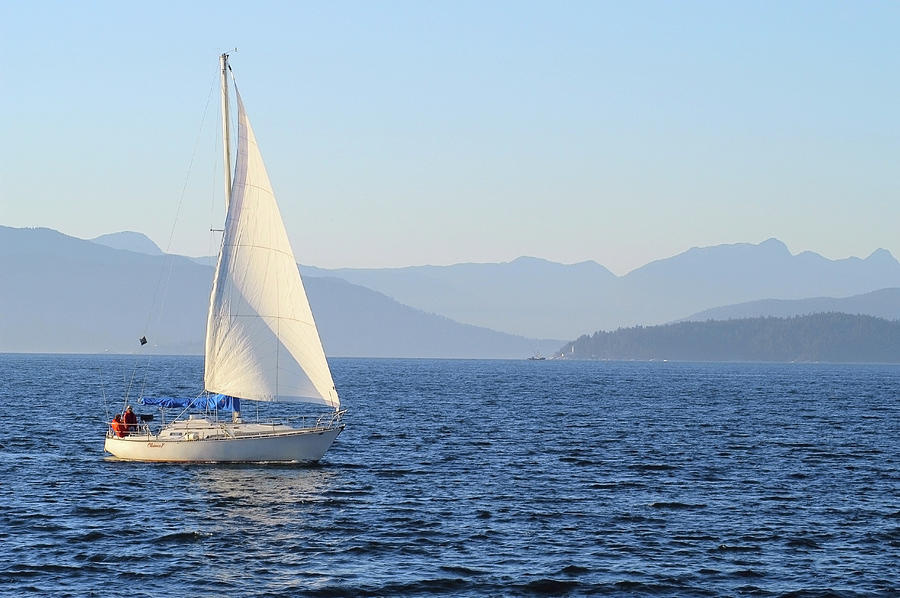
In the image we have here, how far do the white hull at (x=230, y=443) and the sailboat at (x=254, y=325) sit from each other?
2.1 inches

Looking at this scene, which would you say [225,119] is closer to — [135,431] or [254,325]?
[254,325]

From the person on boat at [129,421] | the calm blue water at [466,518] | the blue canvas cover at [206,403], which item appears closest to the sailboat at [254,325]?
the blue canvas cover at [206,403]

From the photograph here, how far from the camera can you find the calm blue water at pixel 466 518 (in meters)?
32.1

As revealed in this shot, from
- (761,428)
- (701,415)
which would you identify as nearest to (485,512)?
(761,428)

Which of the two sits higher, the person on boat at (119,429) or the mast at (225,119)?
the mast at (225,119)

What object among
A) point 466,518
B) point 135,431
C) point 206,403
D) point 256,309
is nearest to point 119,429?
point 135,431

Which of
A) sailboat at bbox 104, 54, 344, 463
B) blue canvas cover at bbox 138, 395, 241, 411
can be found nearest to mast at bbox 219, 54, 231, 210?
sailboat at bbox 104, 54, 344, 463

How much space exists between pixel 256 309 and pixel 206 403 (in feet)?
17.4

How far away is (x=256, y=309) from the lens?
164 feet

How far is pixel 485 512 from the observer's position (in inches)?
1650

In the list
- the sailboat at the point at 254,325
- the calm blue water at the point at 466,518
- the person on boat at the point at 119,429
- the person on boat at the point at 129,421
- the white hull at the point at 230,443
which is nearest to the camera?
the calm blue water at the point at 466,518

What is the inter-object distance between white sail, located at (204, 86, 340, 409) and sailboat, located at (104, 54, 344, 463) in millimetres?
40

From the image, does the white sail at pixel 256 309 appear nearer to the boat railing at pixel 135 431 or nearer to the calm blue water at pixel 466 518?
the calm blue water at pixel 466 518

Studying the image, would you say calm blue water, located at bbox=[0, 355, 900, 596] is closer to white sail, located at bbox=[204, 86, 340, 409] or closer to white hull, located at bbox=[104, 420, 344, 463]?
white hull, located at bbox=[104, 420, 344, 463]
